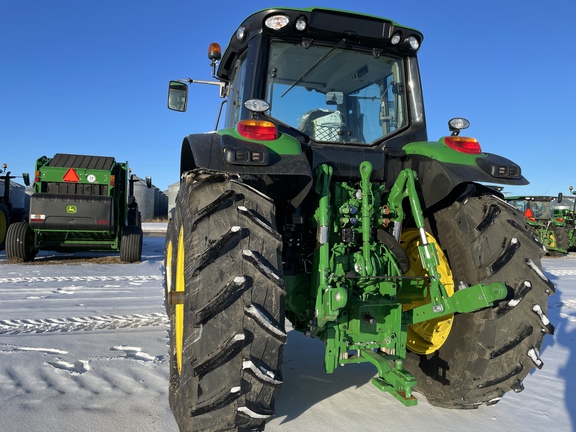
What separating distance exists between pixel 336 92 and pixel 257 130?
1011mm

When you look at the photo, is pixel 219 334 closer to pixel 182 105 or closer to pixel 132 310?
pixel 182 105

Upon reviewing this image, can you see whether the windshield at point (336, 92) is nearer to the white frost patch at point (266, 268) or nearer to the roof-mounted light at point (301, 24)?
the roof-mounted light at point (301, 24)

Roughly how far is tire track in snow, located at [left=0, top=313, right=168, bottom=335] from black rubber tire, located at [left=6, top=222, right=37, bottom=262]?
18.8 ft

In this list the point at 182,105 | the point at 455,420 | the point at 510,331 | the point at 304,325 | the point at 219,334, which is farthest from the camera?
the point at 182,105

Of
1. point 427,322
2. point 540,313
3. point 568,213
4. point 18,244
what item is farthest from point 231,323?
point 568,213

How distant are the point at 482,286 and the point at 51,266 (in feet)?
29.1

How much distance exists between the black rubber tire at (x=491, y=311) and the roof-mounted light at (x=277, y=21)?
5.03 ft

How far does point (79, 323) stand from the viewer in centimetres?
435

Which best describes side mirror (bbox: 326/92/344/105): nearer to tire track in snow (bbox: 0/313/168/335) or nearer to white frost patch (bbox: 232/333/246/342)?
white frost patch (bbox: 232/333/246/342)

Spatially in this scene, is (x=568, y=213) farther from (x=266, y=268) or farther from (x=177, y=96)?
(x=266, y=268)

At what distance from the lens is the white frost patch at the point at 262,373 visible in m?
1.85

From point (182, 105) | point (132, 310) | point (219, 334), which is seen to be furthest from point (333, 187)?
point (132, 310)

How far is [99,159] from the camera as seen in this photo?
1031 cm

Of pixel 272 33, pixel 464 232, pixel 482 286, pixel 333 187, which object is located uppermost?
pixel 272 33
